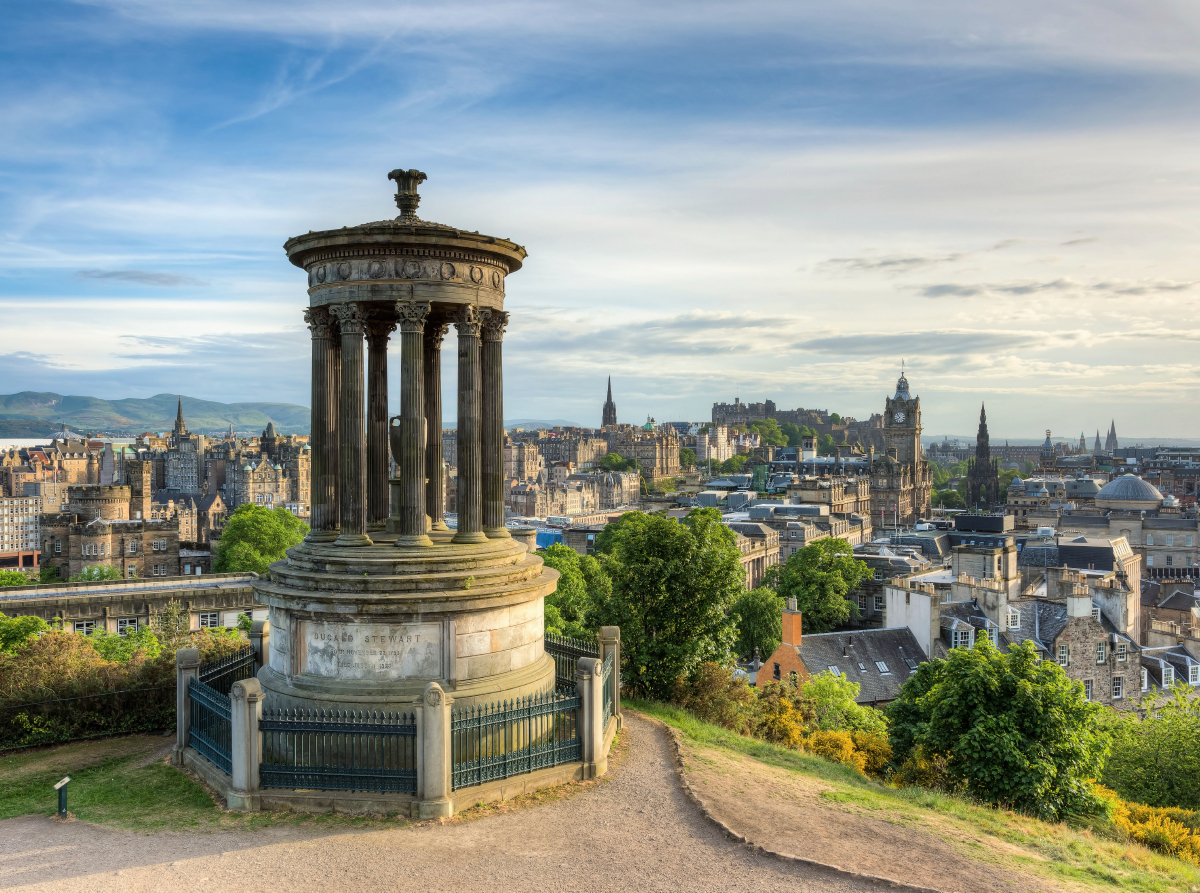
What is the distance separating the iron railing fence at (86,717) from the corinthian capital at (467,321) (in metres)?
11.9

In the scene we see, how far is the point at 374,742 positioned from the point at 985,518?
96.8m

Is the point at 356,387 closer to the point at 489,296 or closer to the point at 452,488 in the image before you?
the point at 489,296

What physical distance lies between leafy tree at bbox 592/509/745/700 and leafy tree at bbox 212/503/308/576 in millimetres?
52928

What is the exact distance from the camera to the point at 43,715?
20.9 m

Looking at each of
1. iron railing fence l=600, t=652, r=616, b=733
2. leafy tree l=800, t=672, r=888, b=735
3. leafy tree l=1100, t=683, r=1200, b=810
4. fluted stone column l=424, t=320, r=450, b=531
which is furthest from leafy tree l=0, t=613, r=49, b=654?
leafy tree l=1100, t=683, r=1200, b=810

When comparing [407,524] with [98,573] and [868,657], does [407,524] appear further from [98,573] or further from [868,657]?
[98,573]

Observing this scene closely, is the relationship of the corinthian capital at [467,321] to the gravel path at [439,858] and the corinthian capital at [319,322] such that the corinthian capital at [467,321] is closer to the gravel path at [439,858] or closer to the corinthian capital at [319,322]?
the corinthian capital at [319,322]

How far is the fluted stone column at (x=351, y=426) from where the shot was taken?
18.9 metres

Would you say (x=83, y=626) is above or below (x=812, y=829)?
below

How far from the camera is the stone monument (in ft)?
57.5

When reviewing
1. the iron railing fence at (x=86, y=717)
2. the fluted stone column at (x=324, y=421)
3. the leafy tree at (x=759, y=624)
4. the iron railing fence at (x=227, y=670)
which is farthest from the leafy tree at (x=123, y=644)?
the leafy tree at (x=759, y=624)

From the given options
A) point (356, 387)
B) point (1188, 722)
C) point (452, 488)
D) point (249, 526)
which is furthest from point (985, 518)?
point (452, 488)

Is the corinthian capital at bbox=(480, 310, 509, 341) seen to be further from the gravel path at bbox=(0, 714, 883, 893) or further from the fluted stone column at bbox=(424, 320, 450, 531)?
the gravel path at bbox=(0, 714, 883, 893)

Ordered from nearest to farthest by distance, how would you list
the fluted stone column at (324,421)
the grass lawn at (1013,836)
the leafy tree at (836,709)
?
the grass lawn at (1013,836), the fluted stone column at (324,421), the leafy tree at (836,709)
